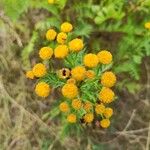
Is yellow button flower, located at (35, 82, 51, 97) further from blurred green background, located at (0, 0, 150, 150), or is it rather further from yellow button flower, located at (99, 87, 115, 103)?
blurred green background, located at (0, 0, 150, 150)

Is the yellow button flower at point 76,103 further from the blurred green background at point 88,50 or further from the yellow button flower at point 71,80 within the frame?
the blurred green background at point 88,50

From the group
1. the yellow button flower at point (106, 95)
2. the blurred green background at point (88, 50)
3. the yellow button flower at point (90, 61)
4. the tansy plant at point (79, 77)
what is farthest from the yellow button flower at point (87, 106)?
the blurred green background at point (88, 50)

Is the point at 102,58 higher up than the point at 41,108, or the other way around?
the point at 102,58

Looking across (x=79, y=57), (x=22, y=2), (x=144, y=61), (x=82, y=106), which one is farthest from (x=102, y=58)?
(x=144, y=61)

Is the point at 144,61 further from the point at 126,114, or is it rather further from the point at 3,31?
the point at 3,31

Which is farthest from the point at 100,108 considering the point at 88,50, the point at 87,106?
the point at 88,50

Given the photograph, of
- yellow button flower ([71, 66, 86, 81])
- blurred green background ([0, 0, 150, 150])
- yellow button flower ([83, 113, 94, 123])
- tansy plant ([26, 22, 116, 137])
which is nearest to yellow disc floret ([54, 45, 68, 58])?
tansy plant ([26, 22, 116, 137])
